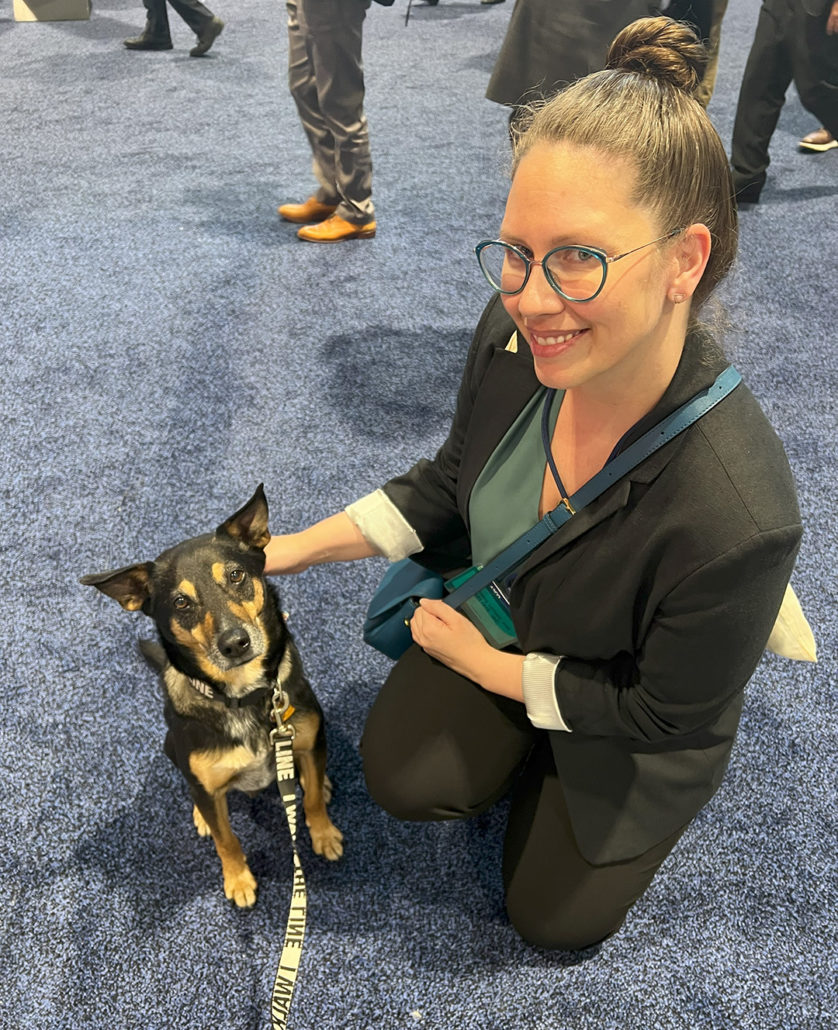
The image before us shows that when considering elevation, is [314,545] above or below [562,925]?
above

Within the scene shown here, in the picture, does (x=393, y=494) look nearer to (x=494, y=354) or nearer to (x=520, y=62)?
(x=494, y=354)

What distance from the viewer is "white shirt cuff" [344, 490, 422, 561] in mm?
1561

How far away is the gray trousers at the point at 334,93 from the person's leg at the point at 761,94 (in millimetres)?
1792

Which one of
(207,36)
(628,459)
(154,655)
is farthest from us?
(207,36)

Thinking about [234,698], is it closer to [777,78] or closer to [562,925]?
[562,925]

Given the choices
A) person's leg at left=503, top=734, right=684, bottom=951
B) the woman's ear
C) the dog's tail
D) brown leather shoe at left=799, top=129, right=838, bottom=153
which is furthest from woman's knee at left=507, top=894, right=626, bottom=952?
brown leather shoe at left=799, top=129, right=838, bottom=153

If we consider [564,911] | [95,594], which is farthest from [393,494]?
[95,594]

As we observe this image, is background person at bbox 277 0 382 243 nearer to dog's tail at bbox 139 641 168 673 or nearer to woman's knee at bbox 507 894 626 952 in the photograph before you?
dog's tail at bbox 139 641 168 673

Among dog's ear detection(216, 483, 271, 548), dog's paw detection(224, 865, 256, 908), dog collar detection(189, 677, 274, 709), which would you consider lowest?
dog's paw detection(224, 865, 256, 908)

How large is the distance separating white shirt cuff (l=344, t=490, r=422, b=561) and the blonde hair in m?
0.73

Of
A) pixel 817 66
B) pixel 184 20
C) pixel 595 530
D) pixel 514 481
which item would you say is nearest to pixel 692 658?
pixel 595 530

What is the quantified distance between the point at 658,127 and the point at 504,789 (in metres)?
1.24

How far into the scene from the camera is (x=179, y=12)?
5.23 meters

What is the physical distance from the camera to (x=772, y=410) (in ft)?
8.88
